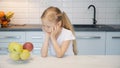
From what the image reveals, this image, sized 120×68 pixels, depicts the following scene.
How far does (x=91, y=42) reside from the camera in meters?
2.85

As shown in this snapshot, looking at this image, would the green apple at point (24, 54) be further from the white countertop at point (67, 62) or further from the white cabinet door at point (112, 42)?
the white cabinet door at point (112, 42)

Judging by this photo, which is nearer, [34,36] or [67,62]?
[67,62]

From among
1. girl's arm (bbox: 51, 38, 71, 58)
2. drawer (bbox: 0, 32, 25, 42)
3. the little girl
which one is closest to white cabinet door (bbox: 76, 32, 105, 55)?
drawer (bbox: 0, 32, 25, 42)

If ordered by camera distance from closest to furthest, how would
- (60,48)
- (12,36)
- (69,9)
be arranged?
(60,48) → (12,36) → (69,9)

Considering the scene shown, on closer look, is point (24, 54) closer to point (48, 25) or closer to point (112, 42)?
point (48, 25)

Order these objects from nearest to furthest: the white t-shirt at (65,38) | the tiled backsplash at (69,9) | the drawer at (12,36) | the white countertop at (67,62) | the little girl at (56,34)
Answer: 1. the white countertop at (67,62)
2. the little girl at (56,34)
3. the white t-shirt at (65,38)
4. the drawer at (12,36)
5. the tiled backsplash at (69,9)

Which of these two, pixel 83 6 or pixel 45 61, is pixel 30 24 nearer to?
pixel 83 6

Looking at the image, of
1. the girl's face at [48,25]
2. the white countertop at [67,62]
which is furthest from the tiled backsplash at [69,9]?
the white countertop at [67,62]

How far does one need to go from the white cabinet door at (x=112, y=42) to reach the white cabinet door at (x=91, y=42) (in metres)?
0.06

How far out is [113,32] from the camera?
2818 mm


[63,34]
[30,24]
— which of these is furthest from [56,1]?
[63,34]

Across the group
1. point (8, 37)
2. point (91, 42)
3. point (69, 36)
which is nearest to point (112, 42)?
point (91, 42)

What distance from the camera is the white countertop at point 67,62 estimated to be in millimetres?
1310

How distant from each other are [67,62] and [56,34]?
45 cm
